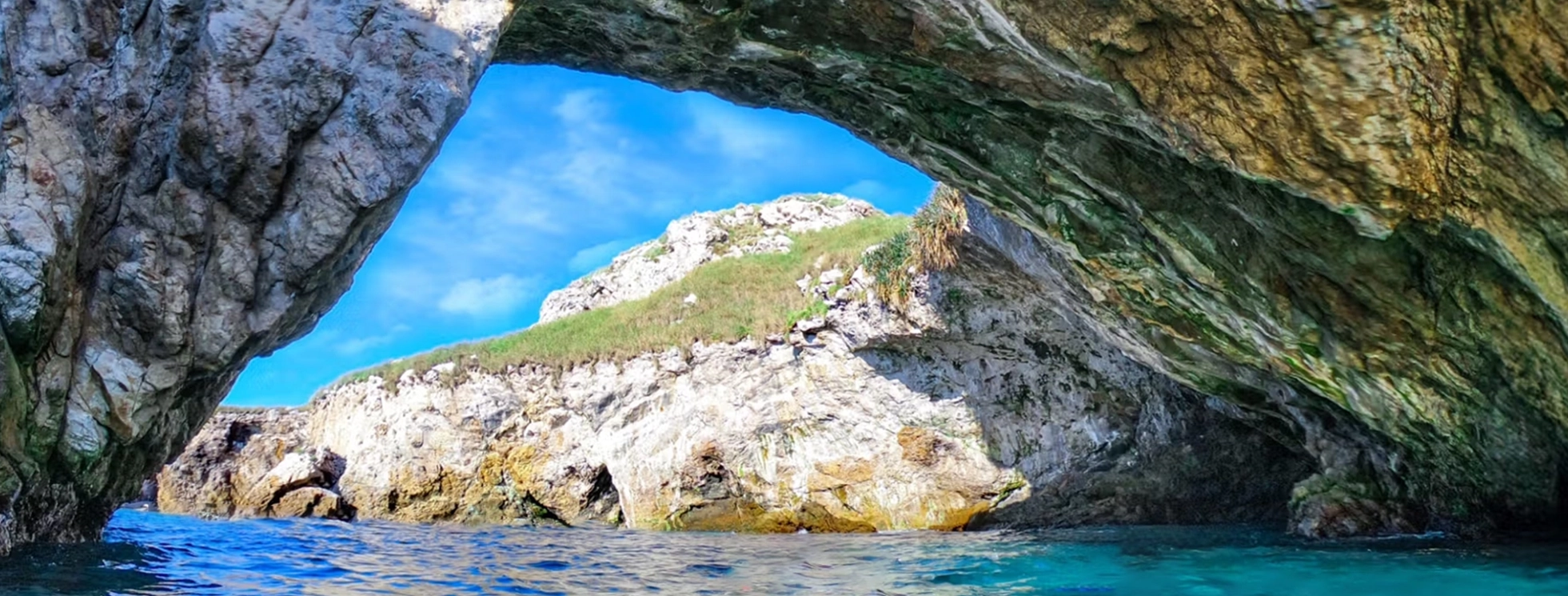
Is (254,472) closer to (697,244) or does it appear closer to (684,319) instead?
(684,319)

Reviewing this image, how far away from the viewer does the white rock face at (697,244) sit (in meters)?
43.0

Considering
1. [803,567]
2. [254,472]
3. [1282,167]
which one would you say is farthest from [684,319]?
[1282,167]

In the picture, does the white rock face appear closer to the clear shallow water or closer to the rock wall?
the clear shallow water

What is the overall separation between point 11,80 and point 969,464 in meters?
15.5

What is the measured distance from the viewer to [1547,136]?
6.01 metres

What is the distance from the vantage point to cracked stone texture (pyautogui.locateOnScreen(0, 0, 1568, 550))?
6324 millimetres

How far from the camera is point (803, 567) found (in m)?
9.48

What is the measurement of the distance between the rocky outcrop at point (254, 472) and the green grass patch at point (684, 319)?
3.04m

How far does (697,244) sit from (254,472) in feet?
76.5

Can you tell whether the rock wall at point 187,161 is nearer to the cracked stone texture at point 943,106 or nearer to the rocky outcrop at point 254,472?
the cracked stone texture at point 943,106

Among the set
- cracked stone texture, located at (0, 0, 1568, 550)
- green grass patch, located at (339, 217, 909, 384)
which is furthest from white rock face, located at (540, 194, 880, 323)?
cracked stone texture, located at (0, 0, 1568, 550)

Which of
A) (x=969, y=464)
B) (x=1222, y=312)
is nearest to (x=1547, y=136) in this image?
(x=1222, y=312)

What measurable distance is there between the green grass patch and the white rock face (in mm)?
10554

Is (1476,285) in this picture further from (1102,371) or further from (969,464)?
(969,464)
